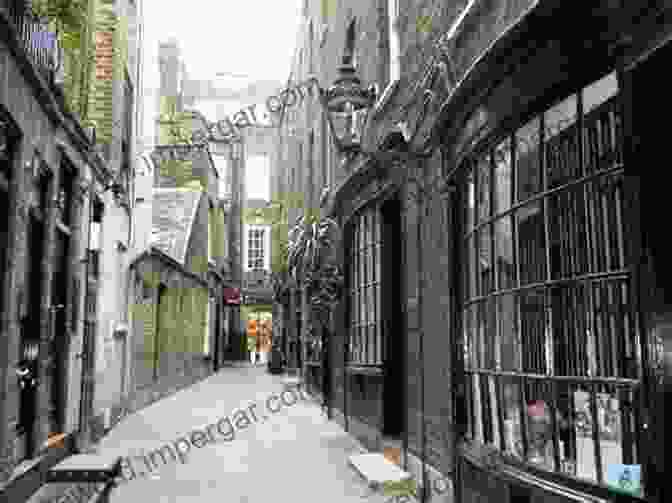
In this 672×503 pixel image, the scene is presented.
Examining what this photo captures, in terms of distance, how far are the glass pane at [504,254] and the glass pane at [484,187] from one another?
235 millimetres

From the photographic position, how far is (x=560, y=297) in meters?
3.27

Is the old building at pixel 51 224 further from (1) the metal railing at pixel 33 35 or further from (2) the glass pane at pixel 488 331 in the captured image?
(2) the glass pane at pixel 488 331

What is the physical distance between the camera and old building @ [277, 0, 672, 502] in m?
2.65

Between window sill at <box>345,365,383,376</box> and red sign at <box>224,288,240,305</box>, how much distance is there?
82.7 feet

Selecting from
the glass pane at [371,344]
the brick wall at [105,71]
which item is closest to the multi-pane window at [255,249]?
the brick wall at [105,71]

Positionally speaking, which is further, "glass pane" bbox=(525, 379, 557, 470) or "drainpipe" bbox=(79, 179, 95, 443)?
"drainpipe" bbox=(79, 179, 95, 443)

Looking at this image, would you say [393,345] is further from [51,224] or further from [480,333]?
[51,224]

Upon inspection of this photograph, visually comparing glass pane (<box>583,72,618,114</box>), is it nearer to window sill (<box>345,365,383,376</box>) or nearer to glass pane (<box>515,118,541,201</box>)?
glass pane (<box>515,118,541,201</box>)

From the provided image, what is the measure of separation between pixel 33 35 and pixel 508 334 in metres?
4.67

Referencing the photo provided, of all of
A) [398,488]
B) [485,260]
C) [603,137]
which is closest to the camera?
[603,137]

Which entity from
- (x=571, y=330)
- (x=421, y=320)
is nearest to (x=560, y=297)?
(x=571, y=330)

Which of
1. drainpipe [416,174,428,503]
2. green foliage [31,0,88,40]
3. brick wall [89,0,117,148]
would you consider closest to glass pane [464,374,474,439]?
drainpipe [416,174,428,503]

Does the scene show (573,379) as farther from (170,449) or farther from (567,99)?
(170,449)

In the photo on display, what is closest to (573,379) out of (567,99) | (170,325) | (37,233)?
(567,99)
